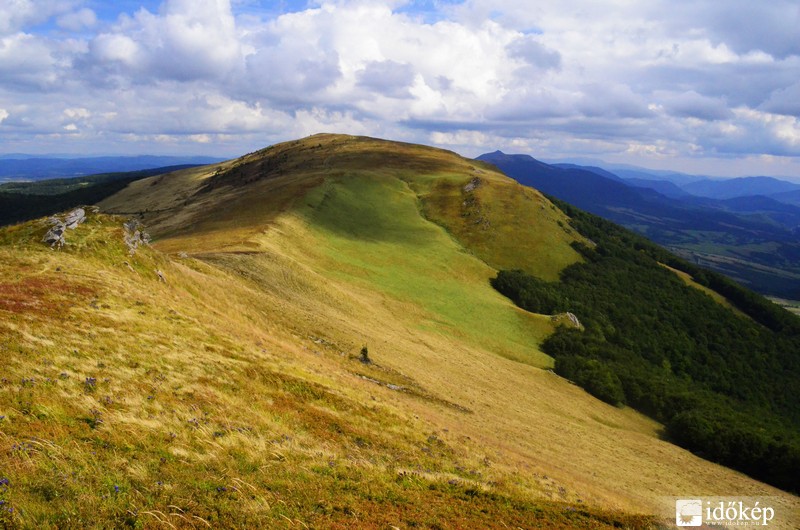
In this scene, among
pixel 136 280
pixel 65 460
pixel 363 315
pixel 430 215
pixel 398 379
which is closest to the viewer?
pixel 65 460

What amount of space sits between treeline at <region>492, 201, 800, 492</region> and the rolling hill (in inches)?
197

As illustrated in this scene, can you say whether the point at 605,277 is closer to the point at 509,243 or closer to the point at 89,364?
the point at 509,243

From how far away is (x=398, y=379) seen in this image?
3884 cm

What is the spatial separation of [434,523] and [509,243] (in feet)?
341

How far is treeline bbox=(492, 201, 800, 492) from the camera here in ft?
187

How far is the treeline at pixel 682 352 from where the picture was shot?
5703cm

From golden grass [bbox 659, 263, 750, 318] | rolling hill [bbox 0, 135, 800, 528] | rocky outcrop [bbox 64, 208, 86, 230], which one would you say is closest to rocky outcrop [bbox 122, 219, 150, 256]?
rolling hill [bbox 0, 135, 800, 528]

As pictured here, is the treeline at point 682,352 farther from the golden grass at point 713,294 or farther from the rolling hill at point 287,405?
the rolling hill at point 287,405

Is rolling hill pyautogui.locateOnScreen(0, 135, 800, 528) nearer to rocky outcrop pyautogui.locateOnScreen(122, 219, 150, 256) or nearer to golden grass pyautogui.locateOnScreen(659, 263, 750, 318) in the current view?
rocky outcrop pyautogui.locateOnScreen(122, 219, 150, 256)

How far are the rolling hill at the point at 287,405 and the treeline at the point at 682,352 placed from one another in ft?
16.4

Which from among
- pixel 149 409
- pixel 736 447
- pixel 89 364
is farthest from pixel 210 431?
pixel 736 447

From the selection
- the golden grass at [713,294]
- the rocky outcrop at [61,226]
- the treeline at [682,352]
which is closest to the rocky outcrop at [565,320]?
the treeline at [682,352]

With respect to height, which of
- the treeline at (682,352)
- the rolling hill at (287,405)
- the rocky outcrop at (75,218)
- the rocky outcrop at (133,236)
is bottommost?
the treeline at (682,352)

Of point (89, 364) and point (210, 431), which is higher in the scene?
point (89, 364)
